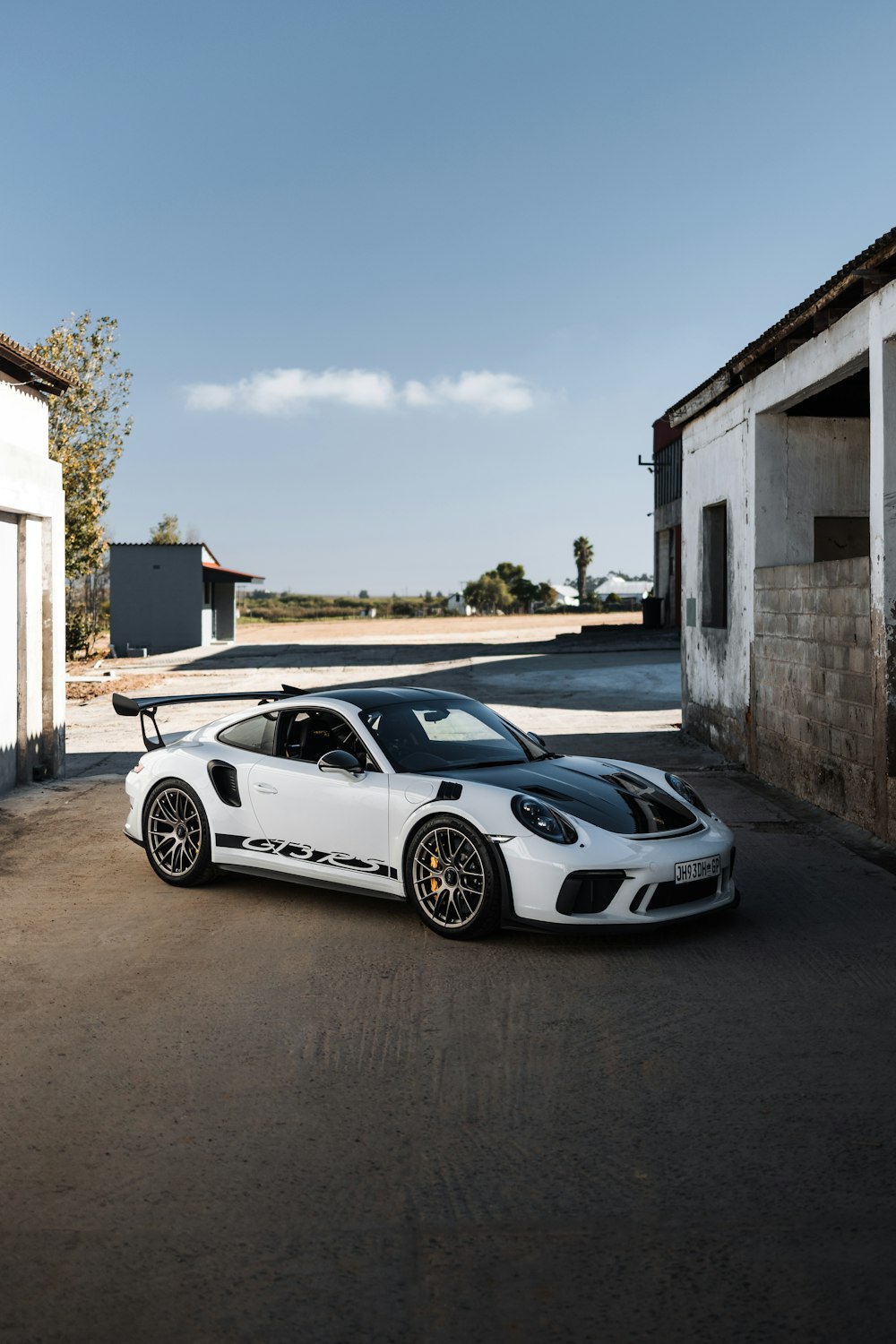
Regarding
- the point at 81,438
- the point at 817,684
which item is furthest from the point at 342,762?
the point at 81,438

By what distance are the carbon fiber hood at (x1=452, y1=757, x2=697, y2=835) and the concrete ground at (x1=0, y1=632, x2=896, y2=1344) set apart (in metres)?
0.66

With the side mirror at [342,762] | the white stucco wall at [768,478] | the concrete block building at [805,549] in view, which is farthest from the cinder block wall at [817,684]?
the side mirror at [342,762]

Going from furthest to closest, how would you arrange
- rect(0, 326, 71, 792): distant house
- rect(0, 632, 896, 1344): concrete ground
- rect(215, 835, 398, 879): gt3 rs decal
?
rect(0, 326, 71, 792): distant house < rect(215, 835, 398, 879): gt3 rs decal < rect(0, 632, 896, 1344): concrete ground

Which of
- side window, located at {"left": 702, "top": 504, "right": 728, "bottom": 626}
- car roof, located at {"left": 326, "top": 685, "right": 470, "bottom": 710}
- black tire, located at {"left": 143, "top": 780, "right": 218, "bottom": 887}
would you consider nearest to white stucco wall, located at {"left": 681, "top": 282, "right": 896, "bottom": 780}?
side window, located at {"left": 702, "top": 504, "right": 728, "bottom": 626}

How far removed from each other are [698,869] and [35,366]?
8.85 m

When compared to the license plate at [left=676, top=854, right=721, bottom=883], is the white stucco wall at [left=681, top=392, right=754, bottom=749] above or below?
above

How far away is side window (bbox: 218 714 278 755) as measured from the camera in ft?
26.1

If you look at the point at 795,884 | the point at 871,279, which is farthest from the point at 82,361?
the point at 795,884

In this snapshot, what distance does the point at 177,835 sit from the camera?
8.22 m

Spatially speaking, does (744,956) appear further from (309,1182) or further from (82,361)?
(82,361)

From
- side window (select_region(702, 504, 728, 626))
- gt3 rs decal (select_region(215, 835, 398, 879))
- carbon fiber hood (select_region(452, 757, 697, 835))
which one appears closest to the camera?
carbon fiber hood (select_region(452, 757, 697, 835))

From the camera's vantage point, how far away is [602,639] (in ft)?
147

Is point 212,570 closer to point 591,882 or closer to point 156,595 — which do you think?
point 156,595

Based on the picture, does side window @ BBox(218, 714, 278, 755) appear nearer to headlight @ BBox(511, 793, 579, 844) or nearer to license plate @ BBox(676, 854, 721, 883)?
headlight @ BBox(511, 793, 579, 844)
